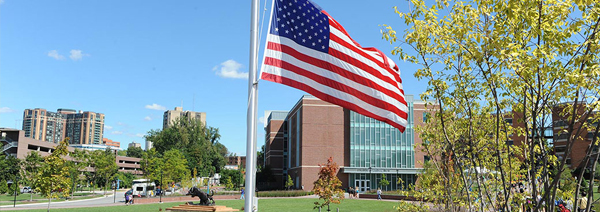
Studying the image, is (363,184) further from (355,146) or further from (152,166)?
(152,166)

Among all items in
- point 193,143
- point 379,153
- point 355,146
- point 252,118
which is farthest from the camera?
point 193,143

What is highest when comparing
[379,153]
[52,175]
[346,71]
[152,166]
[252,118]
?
[379,153]

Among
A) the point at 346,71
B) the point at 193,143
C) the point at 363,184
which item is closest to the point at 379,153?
the point at 363,184

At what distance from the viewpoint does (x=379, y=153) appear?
69.4 metres

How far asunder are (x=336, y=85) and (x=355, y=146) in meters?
62.5

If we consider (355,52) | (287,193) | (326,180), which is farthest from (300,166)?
(355,52)

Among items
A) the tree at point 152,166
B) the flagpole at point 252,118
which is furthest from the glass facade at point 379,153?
the flagpole at point 252,118

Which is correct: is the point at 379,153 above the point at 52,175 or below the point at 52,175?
above

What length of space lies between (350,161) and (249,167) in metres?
63.5

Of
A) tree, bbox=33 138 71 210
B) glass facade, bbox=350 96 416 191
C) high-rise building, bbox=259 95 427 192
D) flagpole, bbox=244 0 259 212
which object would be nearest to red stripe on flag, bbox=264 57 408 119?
flagpole, bbox=244 0 259 212

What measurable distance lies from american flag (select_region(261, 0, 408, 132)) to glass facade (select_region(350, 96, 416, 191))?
6115cm

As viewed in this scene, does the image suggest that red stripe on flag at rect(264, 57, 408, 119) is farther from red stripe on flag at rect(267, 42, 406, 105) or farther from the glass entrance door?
the glass entrance door

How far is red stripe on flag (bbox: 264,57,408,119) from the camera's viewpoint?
7049 millimetres

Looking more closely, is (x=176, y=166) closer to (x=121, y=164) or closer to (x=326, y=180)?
(x=326, y=180)
